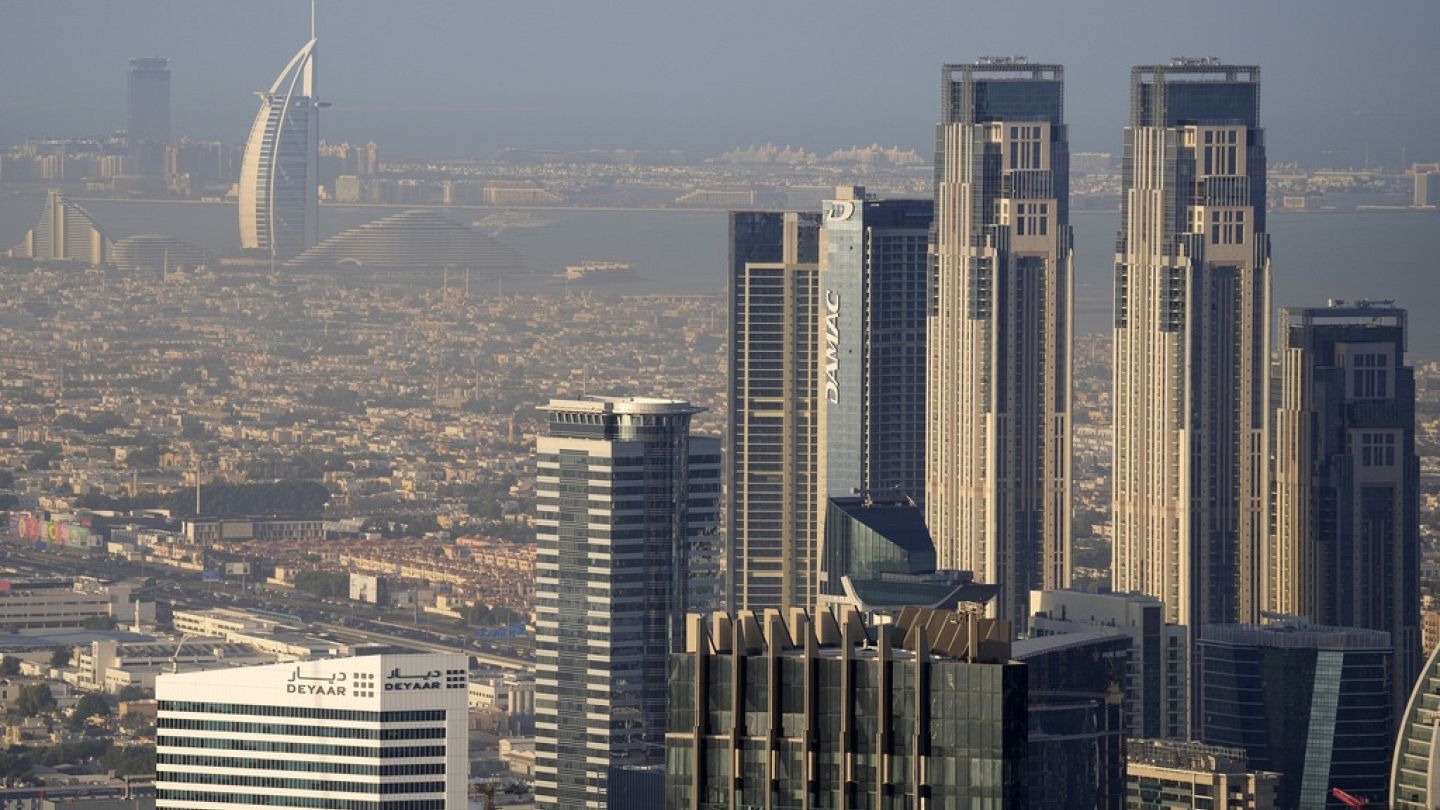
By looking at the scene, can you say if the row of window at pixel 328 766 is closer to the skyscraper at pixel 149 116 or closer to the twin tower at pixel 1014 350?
the twin tower at pixel 1014 350

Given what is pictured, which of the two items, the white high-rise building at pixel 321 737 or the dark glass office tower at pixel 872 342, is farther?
the dark glass office tower at pixel 872 342

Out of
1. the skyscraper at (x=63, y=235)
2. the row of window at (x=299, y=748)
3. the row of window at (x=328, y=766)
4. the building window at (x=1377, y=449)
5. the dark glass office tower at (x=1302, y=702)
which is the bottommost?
the dark glass office tower at (x=1302, y=702)

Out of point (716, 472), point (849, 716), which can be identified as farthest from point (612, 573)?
point (849, 716)

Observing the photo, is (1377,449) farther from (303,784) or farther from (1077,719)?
(303,784)

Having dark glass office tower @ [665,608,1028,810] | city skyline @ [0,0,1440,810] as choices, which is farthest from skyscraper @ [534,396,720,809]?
dark glass office tower @ [665,608,1028,810]

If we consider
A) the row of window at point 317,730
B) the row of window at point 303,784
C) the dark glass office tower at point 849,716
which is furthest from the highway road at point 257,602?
the dark glass office tower at point 849,716

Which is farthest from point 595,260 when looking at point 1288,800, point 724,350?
point 1288,800

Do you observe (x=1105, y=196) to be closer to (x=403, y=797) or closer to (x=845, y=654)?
(x=403, y=797)

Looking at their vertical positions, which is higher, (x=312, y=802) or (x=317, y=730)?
(x=317, y=730)
